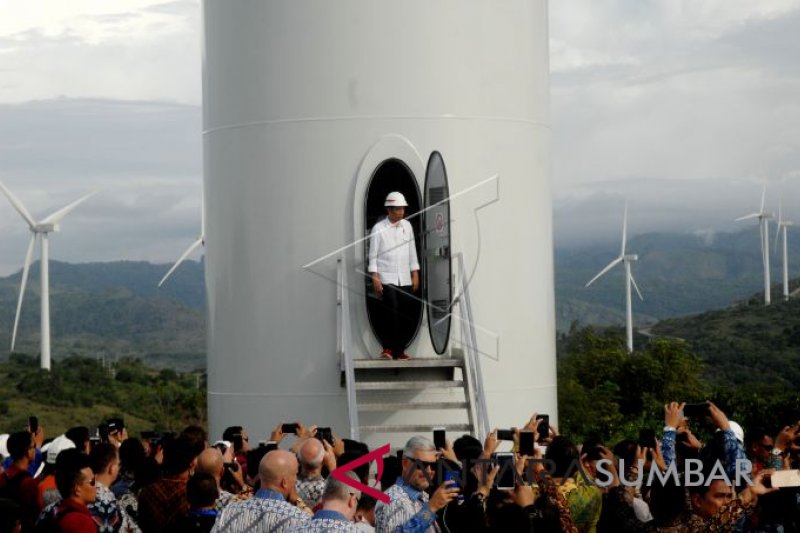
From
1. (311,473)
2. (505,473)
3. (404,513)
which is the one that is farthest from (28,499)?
(505,473)

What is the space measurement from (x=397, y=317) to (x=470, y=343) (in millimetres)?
1036

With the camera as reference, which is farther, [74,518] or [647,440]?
[647,440]

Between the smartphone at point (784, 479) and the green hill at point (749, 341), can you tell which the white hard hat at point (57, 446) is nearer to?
the smartphone at point (784, 479)

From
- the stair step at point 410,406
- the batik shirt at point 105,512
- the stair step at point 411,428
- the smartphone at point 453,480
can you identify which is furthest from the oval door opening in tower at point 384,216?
the batik shirt at point 105,512

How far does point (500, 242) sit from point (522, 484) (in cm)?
1169

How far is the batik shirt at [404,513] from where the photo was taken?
33.9ft

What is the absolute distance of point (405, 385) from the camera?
67.2 ft

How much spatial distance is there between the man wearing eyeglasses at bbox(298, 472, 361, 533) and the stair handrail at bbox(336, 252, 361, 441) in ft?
35.3

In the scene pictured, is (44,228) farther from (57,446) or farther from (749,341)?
(749,341)

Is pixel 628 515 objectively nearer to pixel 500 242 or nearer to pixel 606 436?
pixel 500 242

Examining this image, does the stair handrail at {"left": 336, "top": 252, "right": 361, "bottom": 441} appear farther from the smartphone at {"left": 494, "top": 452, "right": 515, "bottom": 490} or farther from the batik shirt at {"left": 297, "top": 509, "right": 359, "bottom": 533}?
the batik shirt at {"left": 297, "top": 509, "right": 359, "bottom": 533}

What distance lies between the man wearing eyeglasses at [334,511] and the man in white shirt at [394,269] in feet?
38.3

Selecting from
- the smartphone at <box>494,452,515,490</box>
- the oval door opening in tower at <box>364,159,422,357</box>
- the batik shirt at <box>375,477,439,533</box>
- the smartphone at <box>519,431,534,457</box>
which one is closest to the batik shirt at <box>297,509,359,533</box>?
the smartphone at <box>494,452,515,490</box>

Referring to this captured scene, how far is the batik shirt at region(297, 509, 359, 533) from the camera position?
8.70 meters
